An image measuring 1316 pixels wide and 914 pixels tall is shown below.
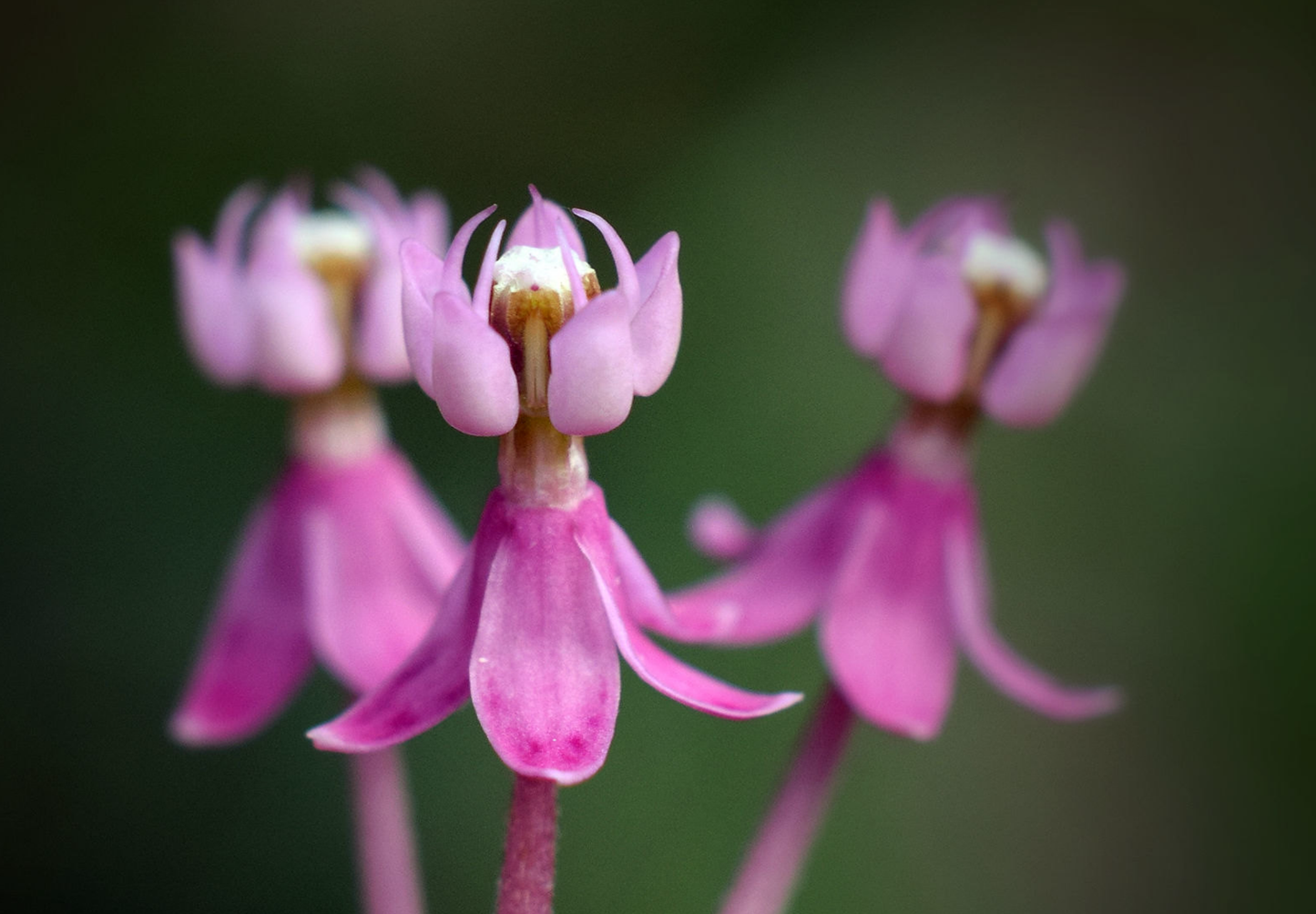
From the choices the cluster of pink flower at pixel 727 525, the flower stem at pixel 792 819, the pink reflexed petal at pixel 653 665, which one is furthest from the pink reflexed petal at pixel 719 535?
the pink reflexed petal at pixel 653 665

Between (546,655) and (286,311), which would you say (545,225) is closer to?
(546,655)

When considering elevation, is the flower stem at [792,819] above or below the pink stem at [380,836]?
above

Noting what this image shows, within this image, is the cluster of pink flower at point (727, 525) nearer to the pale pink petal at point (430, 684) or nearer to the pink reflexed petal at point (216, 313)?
the pink reflexed petal at point (216, 313)

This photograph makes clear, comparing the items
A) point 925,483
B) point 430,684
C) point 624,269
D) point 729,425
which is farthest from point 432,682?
point 729,425

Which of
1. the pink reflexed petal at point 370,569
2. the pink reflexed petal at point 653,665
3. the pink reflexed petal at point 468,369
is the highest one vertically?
the pink reflexed petal at point 468,369

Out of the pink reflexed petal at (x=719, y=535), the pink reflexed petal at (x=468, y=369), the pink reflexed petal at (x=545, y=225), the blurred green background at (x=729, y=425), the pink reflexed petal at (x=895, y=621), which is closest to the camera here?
the pink reflexed petal at (x=468, y=369)

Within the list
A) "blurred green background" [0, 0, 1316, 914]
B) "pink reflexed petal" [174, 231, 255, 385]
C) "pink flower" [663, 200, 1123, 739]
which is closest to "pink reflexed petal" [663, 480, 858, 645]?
"pink flower" [663, 200, 1123, 739]

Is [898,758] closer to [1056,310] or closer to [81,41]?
[1056,310]
